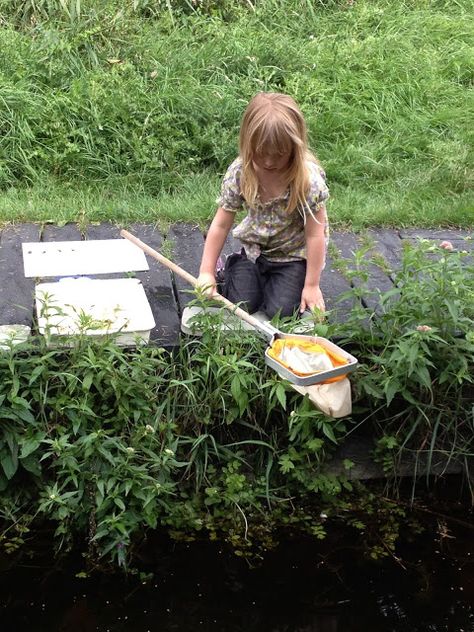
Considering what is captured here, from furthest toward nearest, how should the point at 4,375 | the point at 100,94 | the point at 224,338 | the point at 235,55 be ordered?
the point at 235,55
the point at 100,94
the point at 224,338
the point at 4,375

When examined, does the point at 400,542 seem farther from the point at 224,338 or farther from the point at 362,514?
the point at 224,338

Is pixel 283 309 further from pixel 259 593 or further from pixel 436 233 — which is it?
pixel 436 233

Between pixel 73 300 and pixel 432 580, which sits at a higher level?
pixel 73 300

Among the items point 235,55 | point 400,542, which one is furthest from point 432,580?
point 235,55

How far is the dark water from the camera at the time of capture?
9.89ft

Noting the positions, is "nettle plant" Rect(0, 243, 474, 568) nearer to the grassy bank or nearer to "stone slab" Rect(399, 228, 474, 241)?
"stone slab" Rect(399, 228, 474, 241)

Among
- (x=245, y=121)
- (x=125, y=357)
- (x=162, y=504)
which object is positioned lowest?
(x=162, y=504)

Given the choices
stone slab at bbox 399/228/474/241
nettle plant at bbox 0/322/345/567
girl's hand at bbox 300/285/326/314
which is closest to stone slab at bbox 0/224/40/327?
nettle plant at bbox 0/322/345/567

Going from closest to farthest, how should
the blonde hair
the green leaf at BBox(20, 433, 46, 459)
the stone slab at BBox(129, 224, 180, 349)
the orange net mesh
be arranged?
the green leaf at BBox(20, 433, 46, 459)
the orange net mesh
the blonde hair
the stone slab at BBox(129, 224, 180, 349)

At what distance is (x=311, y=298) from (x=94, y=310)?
827 mm

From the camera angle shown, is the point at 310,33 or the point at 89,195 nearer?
the point at 89,195

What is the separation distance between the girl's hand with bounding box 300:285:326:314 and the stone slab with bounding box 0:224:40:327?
1.04 metres

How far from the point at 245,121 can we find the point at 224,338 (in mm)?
794

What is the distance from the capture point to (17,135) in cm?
505
